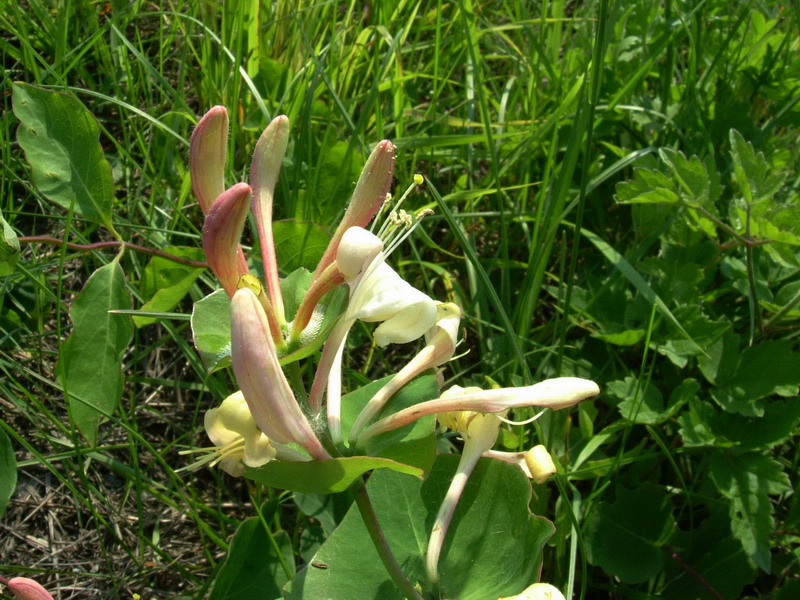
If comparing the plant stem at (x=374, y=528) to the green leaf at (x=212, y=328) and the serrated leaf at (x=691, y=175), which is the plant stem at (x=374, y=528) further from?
the serrated leaf at (x=691, y=175)

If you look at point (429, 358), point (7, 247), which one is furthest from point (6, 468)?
point (429, 358)

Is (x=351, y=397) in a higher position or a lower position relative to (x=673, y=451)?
higher

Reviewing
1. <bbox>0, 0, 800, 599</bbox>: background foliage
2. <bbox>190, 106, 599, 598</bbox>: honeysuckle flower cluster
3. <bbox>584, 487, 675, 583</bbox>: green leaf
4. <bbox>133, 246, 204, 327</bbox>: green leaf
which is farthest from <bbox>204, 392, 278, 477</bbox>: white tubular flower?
<bbox>584, 487, 675, 583</bbox>: green leaf

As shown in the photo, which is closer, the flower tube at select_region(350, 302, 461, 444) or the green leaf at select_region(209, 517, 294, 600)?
the flower tube at select_region(350, 302, 461, 444)

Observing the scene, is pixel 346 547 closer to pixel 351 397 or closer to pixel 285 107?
pixel 351 397

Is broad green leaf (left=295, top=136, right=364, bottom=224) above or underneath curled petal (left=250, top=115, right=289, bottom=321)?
underneath

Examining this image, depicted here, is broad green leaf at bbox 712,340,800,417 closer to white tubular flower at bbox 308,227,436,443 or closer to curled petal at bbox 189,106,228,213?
white tubular flower at bbox 308,227,436,443

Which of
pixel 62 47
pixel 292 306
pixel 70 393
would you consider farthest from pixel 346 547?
pixel 62 47

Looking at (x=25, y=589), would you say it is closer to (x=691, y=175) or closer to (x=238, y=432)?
(x=238, y=432)
